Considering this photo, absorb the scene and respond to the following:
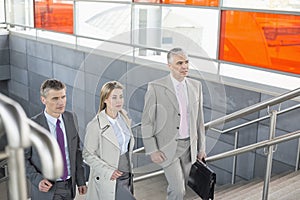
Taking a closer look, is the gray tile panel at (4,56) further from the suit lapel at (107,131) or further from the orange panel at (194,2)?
the suit lapel at (107,131)

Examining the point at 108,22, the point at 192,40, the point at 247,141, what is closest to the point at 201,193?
the point at 247,141

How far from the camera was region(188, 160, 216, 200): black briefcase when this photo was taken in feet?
8.78

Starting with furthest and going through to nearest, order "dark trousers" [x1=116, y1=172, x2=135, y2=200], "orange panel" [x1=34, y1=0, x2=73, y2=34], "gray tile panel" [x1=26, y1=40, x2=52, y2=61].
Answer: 1. "gray tile panel" [x1=26, y1=40, x2=52, y2=61]
2. "orange panel" [x1=34, y1=0, x2=73, y2=34]
3. "dark trousers" [x1=116, y1=172, x2=135, y2=200]

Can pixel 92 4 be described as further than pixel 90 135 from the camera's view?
Yes

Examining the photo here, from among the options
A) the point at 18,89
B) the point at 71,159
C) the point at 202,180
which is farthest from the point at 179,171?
the point at 18,89

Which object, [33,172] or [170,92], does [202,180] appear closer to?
[170,92]

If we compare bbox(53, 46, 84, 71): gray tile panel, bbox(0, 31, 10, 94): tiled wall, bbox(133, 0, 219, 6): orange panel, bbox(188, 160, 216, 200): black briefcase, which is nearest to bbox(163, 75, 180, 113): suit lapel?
bbox(188, 160, 216, 200): black briefcase

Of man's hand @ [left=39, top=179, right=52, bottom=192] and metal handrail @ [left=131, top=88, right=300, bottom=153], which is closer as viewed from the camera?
man's hand @ [left=39, top=179, right=52, bottom=192]

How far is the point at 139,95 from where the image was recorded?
5.12 m

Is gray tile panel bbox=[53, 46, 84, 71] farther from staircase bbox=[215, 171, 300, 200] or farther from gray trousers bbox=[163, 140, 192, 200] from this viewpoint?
gray trousers bbox=[163, 140, 192, 200]

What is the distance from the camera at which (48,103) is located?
214 cm

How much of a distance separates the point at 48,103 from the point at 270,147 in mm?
1338

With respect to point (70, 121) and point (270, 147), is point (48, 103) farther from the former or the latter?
point (270, 147)

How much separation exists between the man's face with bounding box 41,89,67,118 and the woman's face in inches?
9.7
